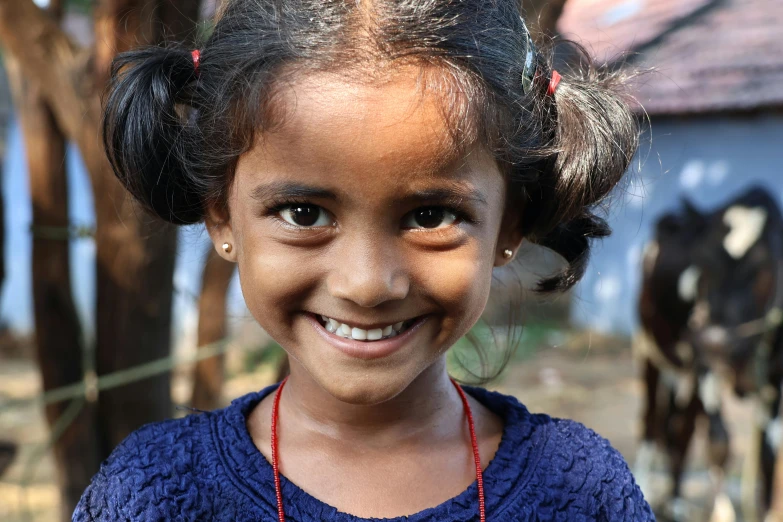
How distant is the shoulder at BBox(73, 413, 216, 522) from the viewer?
921 millimetres

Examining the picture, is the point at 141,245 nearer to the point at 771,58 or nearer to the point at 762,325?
the point at 762,325

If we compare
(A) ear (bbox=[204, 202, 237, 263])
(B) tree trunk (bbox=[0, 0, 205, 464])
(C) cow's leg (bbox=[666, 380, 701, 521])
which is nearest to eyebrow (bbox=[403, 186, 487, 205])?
(A) ear (bbox=[204, 202, 237, 263])

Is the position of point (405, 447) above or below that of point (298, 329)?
below

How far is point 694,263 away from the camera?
2.70 meters

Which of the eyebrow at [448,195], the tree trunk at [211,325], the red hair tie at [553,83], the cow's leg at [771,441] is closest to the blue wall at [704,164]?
the cow's leg at [771,441]

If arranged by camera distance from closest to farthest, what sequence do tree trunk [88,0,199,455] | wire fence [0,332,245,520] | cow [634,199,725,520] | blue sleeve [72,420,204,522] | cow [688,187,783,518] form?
blue sleeve [72,420,204,522] → tree trunk [88,0,199,455] → wire fence [0,332,245,520] → cow [688,187,783,518] → cow [634,199,725,520]

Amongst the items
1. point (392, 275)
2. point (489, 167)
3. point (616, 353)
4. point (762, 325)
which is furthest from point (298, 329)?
point (616, 353)

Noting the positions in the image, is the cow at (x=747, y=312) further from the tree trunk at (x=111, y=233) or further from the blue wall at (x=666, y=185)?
the tree trunk at (x=111, y=233)

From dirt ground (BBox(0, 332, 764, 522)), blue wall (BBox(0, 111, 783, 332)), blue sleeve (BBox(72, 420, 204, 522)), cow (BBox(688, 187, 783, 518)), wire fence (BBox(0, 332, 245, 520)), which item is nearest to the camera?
blue sleeve (BBox(72, 420, 204, 522))

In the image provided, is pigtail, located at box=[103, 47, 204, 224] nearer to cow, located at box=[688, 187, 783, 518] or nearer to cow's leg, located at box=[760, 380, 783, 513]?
cow, located at box=[688, 187, 783, 518]

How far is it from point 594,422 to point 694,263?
171cm

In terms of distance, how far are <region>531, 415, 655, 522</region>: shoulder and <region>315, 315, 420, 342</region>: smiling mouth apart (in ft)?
1.01

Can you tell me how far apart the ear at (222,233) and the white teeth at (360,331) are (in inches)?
7.7

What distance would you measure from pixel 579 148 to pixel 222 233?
1.60 ft
